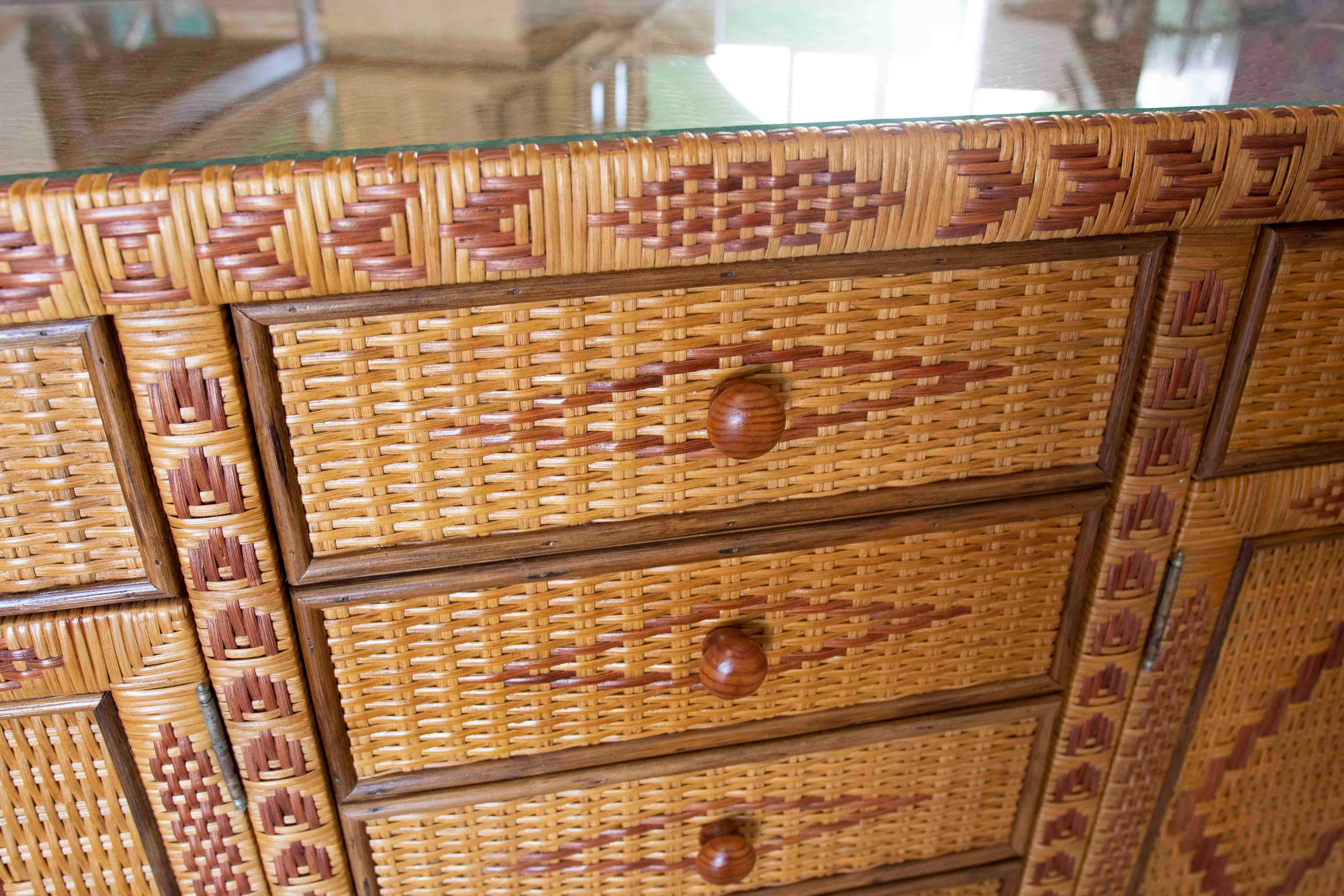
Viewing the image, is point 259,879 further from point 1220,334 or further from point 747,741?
point 1220,334

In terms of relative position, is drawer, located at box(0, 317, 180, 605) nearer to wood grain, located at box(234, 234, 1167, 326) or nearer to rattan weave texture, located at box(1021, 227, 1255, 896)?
wood grain, located at box(234, 234, 1167, 326)

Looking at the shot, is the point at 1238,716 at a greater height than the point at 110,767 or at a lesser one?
greater

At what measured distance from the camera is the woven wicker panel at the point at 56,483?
1.44ft

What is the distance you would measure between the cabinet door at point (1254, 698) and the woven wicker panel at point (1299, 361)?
3cm

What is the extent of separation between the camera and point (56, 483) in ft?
1.51

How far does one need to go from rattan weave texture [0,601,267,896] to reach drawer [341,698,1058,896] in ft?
0.28

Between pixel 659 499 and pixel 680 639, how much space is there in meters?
0.10

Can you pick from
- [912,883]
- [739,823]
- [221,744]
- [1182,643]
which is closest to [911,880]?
[912,883]

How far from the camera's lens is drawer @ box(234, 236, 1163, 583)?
467 millimetres

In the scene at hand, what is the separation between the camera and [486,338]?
1.54 feet

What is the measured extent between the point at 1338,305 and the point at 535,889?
2.12 feet

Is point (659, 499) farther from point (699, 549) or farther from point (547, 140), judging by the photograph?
point (547, 140)

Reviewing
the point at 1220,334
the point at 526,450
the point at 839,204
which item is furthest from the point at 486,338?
the point at 1220,334

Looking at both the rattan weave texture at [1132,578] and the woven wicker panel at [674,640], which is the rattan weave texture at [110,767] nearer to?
the woven wicker panel at [674,640]
